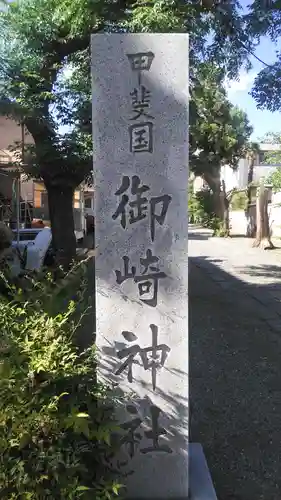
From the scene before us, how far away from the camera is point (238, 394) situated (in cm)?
490

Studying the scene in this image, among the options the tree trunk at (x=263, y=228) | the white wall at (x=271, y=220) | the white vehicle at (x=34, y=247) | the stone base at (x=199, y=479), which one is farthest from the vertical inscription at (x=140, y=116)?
the white wall at (x=271, y=220)

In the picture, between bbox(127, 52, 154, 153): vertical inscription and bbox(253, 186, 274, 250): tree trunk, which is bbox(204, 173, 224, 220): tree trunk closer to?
bbox(253, 186, 274, 250): tree trunk

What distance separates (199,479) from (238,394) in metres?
1.98

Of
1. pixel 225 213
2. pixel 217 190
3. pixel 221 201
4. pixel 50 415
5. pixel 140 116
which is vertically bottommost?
pixel 50 415

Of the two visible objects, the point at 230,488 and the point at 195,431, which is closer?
the point at 230,488

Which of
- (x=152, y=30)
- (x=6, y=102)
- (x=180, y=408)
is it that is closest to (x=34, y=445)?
(x=180, y=408)

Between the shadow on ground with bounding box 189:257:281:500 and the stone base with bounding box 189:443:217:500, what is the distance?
252 millimetres

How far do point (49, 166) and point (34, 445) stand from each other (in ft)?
22.2

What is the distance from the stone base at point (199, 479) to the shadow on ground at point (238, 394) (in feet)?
0.83

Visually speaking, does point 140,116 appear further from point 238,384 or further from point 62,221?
point 62,221

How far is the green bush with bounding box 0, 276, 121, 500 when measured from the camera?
218 cm

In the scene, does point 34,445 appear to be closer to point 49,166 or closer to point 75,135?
point 75,135

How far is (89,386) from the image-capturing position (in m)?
2.55

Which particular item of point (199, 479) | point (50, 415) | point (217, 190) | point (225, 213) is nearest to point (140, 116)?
point (50, 415)
